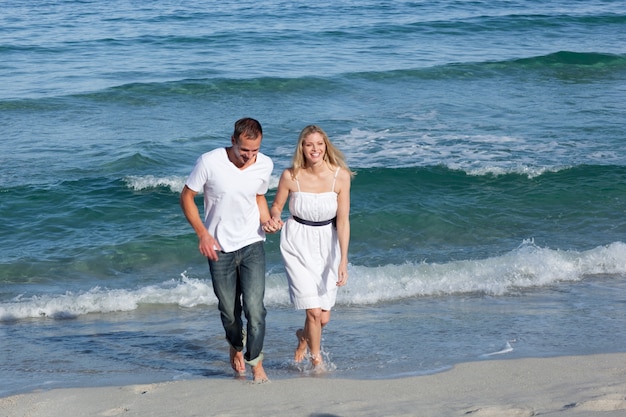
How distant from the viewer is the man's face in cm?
535

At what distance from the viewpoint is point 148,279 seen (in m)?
9.35

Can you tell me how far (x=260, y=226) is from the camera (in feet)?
19.0

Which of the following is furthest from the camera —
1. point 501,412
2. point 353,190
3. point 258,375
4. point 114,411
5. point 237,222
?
point 353,190

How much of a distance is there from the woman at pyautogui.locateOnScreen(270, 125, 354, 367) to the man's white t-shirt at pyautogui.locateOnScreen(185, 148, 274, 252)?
22 cm

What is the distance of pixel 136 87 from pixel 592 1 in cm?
2014

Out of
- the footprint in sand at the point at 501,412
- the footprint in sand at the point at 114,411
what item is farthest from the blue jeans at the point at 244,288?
the footprint in sand at the point at 501,412

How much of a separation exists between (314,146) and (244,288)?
1.08 metres

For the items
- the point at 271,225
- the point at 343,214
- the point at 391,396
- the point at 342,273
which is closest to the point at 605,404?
the point at 391,396

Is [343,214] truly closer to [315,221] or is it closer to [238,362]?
[315,221]

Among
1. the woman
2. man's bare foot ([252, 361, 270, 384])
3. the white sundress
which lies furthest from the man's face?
man's bare foot ([252, 361, 270, 384])

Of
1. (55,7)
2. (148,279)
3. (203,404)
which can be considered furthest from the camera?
(55,7)

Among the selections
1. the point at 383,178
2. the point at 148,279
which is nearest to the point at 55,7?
the point at 383,178

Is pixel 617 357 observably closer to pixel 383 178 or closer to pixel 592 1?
pixel 383 178

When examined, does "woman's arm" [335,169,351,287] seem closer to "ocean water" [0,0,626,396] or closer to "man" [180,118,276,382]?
"man" [180,118,276,382]
